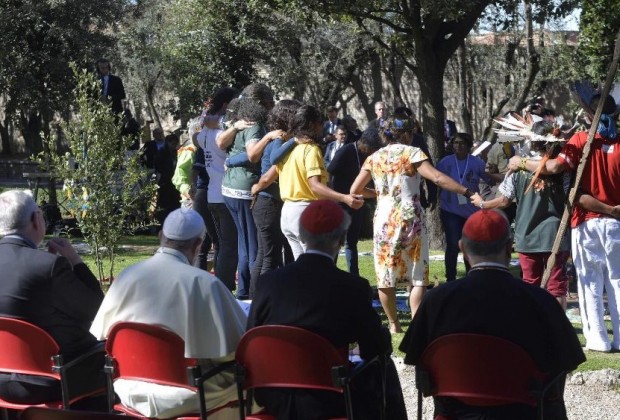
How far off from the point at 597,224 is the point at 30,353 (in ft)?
14.9

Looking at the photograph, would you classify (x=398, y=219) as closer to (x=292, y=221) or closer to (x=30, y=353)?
(x=292, y=221)

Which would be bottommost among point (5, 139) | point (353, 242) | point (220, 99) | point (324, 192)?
point (353, 242)

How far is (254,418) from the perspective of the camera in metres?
4.77

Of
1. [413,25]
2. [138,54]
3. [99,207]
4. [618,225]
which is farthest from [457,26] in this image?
[138,54]

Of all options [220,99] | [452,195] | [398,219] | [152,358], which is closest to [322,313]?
[152,358]

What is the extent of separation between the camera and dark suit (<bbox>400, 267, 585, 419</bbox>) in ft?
14.3

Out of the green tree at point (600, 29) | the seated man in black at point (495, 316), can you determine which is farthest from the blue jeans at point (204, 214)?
the green tree at point (600, 29)

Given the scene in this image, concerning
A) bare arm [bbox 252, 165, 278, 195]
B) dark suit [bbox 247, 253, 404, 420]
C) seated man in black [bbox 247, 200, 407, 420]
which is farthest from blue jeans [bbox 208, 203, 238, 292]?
dark suit [bbox 247, 253, 404, 420]

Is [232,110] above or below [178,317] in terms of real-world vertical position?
above

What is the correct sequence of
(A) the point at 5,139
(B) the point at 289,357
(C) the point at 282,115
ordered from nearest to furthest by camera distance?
(B) the point at 289,357
(C) the point at 282,115
(A) the point at 5,139

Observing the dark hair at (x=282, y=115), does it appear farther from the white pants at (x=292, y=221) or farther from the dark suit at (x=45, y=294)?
the dark suit at (x=45, y=294)

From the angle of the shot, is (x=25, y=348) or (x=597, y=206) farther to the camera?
(x=597, y=206)

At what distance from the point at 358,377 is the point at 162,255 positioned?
1.17m

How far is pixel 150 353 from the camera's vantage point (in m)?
4.73
